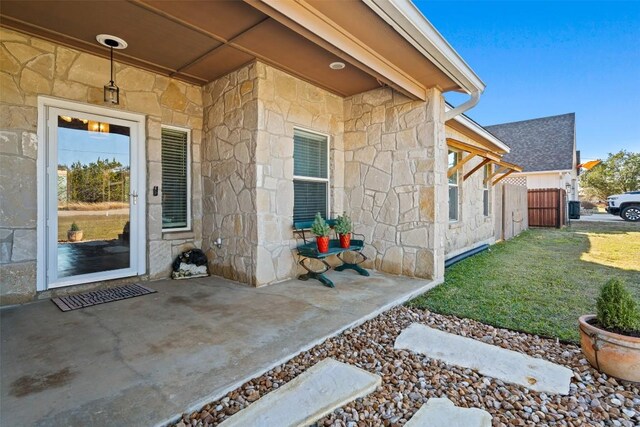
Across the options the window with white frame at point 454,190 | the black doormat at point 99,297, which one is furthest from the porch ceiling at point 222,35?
the black doormat at point 99,297

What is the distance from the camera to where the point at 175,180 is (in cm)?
451

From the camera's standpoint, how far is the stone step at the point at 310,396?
156cm

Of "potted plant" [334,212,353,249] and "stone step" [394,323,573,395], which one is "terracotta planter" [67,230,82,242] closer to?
"potted plant" [334,212,353,249]

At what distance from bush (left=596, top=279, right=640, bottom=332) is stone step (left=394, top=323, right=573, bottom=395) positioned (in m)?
0.45

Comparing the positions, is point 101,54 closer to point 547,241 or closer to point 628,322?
point 628,322

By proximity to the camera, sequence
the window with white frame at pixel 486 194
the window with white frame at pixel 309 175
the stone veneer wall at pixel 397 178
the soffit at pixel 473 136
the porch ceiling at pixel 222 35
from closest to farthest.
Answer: the porch ceiling at pixel 222 35 → the stone veneer wall at pixel 397 178 → the window with white frame at pixel 309 175 → the soffit at pixel 473 136 → the window with white frame at pixel 486 194

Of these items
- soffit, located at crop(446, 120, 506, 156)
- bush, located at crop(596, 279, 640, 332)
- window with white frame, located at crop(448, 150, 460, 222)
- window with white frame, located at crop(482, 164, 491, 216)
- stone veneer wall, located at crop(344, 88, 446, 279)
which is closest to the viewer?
bush, located at crop(596, 279, 640, 332)

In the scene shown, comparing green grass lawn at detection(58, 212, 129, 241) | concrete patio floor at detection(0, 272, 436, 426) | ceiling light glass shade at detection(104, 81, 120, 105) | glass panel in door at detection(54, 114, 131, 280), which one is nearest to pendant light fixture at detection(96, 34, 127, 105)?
ceiling light glass shade at detection(104, 81, 120, 105)

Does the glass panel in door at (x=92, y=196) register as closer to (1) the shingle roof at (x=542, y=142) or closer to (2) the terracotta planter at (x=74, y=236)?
(2) the terracotta planter at (x=74, y=236)

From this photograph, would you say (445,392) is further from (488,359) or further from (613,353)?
(613,353)

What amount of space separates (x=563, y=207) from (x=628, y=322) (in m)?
12.6

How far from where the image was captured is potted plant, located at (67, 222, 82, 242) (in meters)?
3.59

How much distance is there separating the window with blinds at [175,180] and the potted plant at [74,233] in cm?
96

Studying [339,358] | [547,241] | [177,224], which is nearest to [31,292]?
[177,224]
